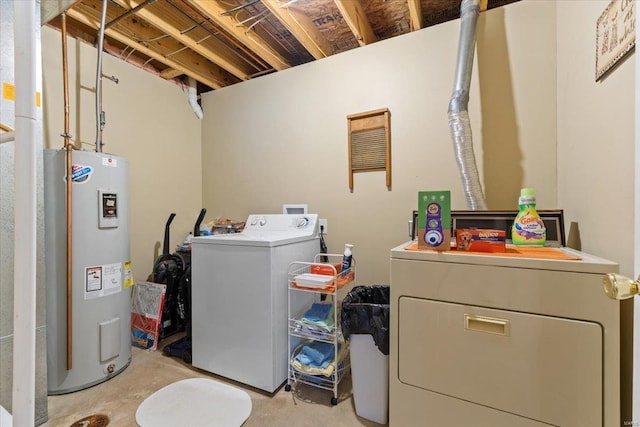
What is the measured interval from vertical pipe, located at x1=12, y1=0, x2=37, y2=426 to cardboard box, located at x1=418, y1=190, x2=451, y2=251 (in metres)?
1.17

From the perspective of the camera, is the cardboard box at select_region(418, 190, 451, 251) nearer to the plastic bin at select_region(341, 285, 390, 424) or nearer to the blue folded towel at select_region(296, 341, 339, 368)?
the plastic bin at select_region(341, 285, 390, 424)

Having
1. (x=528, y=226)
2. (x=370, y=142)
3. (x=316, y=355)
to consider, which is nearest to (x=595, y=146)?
(x=528, y=226)

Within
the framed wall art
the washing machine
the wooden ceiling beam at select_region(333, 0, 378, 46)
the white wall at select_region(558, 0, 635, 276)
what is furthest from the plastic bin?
the wooden ceiling beam at select_region(333, 0, 378, 46)

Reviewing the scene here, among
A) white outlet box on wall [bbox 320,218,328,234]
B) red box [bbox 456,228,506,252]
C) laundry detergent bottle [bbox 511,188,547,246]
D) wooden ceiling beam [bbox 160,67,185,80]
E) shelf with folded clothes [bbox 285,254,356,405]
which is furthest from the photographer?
wooden ceiling beam [bbox 160,67,185,80]

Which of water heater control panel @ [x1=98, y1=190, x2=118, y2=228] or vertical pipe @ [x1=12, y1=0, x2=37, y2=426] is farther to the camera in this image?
water heater control panel @ [x1=98, y1=190, x2=118, y2=228]

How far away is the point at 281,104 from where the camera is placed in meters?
2.56

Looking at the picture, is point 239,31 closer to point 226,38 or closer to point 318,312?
point 226,38

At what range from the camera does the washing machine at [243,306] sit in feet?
5.37

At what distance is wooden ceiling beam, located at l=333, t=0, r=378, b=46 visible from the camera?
1846mm

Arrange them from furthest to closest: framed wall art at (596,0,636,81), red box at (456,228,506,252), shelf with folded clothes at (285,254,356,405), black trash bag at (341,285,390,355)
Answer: shelf with folded clothes at (285,254,356,405) → black trash bag at (341,285,390,355) → red box at (456,228,506,252) → framed wall art at (596,0,636,81)

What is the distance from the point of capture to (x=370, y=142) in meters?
2.14

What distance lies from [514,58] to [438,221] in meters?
1.42

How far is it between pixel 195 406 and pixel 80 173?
5.21 ft

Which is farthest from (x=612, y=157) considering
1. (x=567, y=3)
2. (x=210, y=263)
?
(x=210, y=263)
